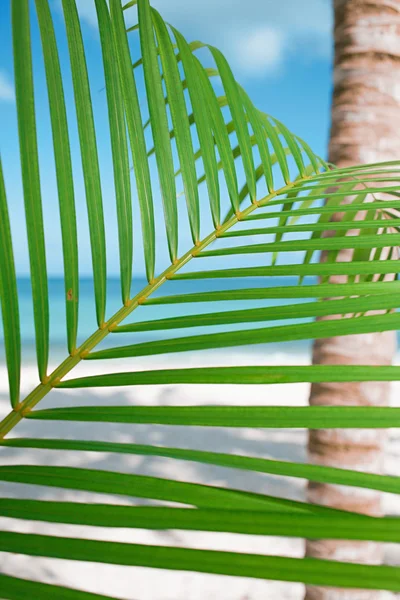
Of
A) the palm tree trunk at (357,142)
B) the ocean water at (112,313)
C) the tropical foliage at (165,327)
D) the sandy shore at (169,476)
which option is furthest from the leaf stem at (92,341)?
the ocean water at (112,313)

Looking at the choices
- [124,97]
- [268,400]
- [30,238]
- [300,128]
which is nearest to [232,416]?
[30,238]

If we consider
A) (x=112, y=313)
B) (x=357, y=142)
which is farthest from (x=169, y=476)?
(x=112, y=313)

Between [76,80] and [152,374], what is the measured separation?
18 cm

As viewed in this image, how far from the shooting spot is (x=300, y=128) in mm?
29609

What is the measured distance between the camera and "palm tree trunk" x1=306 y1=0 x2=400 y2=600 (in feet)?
3.52

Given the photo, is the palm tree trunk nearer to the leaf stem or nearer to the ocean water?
the leaf stem

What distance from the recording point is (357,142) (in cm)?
107

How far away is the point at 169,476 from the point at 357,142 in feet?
6.01

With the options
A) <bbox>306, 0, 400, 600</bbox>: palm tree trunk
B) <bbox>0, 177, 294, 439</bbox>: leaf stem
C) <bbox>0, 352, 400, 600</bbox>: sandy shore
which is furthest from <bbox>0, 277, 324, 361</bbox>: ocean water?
<bbox>0, 177, 294, 439</bbox>: leaf stem

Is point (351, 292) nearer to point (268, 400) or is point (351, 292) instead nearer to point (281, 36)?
point (268, 400)

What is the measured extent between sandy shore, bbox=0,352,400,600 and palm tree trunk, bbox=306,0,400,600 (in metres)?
0.65

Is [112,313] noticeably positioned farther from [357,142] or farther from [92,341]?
[92,341]

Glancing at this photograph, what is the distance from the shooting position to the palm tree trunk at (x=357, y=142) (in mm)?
1072

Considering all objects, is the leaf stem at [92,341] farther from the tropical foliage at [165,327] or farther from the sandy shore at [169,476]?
the sandy shore at [169,476]
